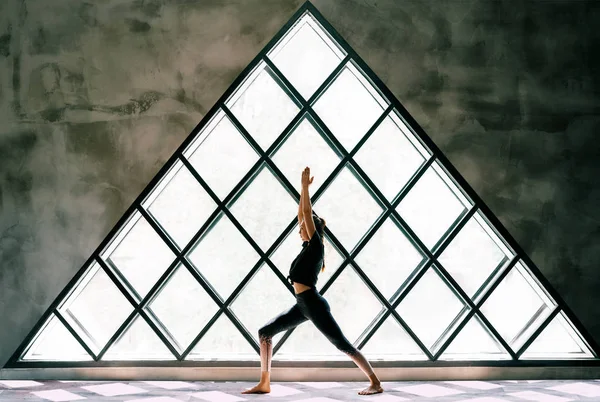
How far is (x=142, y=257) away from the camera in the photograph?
4434mm

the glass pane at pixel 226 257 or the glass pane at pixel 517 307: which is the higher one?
the glass pane at pixel 226 257

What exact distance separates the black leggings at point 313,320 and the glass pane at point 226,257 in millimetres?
659

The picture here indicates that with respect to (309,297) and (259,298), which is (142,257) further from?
(309,297)

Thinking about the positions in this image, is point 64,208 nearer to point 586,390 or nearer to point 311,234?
point 311,234

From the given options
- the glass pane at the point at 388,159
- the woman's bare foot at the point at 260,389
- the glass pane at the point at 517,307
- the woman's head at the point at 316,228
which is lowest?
the woman's bare foot at the point at 260,389

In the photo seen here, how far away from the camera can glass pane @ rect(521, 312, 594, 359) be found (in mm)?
4457

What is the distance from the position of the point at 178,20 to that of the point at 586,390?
4254 mm

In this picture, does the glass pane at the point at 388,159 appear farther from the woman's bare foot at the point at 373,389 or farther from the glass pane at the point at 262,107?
the woman's bare foot at the point at 373,389

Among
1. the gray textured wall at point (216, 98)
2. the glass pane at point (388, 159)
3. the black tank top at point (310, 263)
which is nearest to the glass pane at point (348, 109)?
the glass pane at point (388, 159)

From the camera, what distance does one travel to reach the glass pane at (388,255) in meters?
4.40

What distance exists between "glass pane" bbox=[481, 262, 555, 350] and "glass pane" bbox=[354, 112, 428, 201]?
45.8 inches

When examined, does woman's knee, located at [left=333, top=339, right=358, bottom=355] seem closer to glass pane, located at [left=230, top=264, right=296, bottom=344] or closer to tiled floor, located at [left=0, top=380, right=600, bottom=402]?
tiled floor, located at [left=0, top=380, right=600, bottom=402]

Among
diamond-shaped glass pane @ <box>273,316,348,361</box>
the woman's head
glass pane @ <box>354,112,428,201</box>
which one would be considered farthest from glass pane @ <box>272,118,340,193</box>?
diamond-shaped glass pane @ <box>273,316,348,361</box>

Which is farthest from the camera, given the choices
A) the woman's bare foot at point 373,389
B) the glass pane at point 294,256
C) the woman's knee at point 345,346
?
the glass pane at point 294,256
